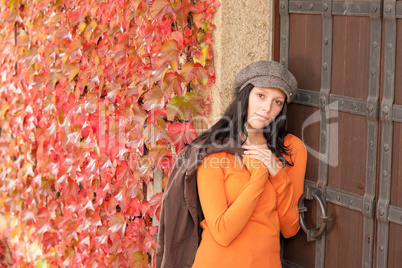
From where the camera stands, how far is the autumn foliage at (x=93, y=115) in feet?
8.27

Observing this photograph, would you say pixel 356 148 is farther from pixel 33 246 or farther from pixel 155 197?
pixel 33 246

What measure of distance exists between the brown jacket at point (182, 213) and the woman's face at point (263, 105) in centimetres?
12

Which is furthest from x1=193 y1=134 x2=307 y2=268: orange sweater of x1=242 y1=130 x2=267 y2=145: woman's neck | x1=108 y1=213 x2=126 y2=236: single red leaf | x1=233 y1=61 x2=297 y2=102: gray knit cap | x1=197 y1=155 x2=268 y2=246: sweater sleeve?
x1=108 y1=213 x2=126 y2=236: single red leaf

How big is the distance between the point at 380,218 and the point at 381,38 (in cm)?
62

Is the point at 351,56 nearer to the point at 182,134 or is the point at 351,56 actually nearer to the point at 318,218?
the point at 318,218

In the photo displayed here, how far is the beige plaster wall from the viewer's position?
2396mm

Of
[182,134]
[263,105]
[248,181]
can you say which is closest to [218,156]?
[248,181]

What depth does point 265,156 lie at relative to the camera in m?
2.15

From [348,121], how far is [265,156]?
327mm

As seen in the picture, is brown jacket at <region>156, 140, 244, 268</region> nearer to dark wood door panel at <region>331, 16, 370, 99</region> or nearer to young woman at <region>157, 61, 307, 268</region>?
young woman at <region>157, 61, 307, 268</region>

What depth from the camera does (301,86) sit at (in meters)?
2.31

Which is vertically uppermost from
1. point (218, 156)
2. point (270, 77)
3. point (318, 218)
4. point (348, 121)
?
point (270, 77)

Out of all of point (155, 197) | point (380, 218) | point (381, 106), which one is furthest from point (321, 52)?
point (155, 197)

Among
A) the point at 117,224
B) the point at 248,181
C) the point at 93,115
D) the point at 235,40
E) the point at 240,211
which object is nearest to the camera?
the point at 240,211
